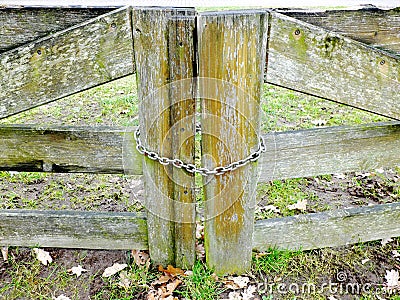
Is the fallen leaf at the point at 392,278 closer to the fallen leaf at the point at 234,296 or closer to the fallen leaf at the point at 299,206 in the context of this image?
the fallen leaf at the point at 299,206

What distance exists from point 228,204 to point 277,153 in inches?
17.2

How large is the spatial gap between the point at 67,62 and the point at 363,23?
4.92 ft

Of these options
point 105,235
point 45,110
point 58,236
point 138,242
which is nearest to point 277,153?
point 138,242

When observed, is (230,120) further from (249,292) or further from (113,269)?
(113,269)

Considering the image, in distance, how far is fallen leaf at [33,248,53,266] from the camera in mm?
2807

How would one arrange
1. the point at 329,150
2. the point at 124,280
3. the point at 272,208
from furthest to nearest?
1. the point at 272,208
2. the point at 124,280
3. the point at 329,150

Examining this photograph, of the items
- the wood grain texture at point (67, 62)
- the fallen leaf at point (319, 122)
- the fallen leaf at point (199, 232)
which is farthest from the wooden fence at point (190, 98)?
the fallen leaf at point (319, 122)

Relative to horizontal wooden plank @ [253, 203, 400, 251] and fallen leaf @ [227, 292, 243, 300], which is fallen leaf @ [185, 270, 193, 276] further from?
horizontal wooden plank @ [253, 203, 400, 251]

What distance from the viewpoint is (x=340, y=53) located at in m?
1.90

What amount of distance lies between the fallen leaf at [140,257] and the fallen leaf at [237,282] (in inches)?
23.4

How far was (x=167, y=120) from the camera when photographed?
2090mm

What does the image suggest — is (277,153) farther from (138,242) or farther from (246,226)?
(138,242)

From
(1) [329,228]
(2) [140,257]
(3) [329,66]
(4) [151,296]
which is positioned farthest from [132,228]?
(3) [329,66]

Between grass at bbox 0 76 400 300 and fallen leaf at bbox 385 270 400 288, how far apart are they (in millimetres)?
59
